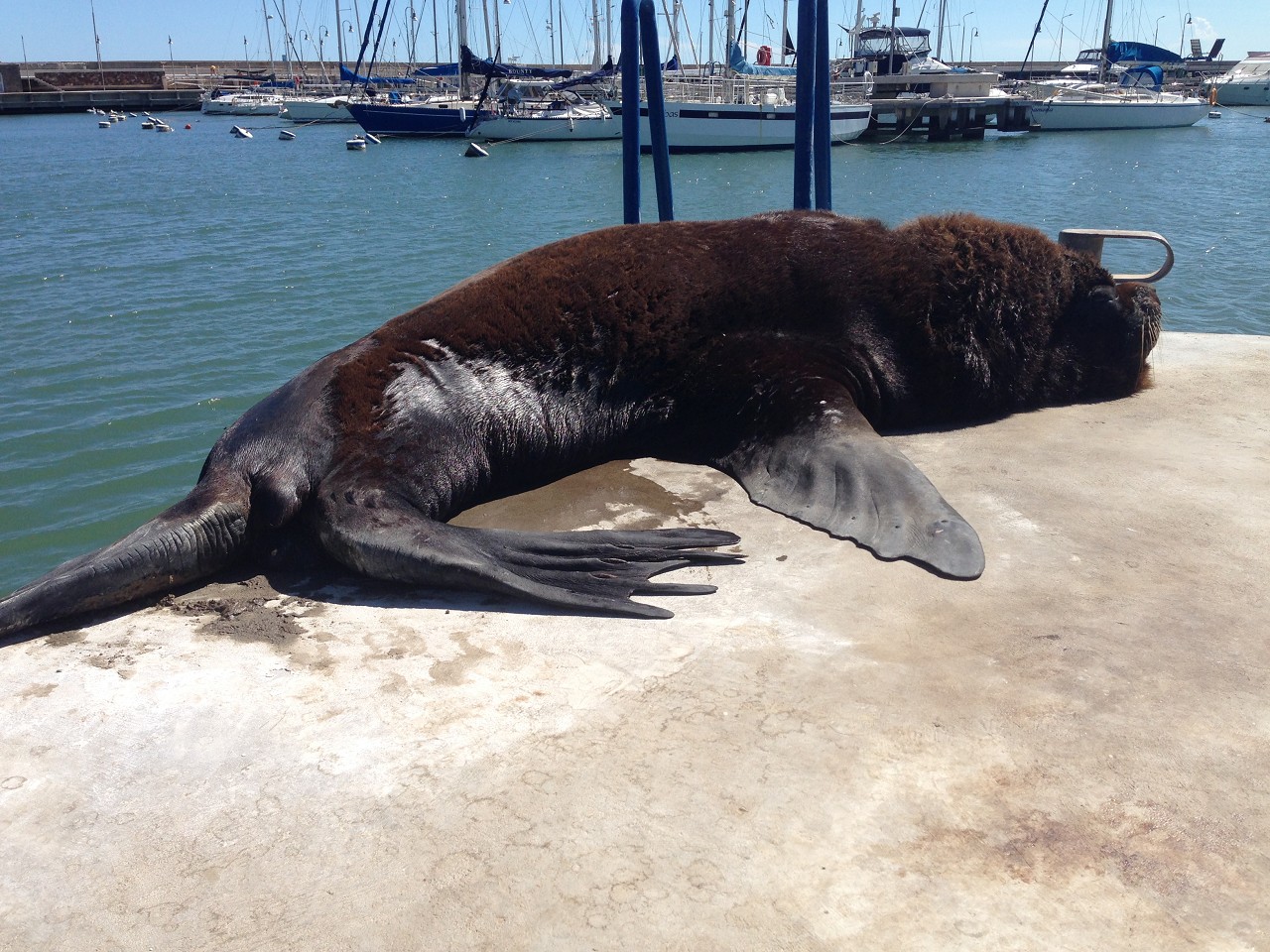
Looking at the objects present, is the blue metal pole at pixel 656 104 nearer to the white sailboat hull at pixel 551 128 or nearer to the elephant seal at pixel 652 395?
the elephant seal at pixel 652 395

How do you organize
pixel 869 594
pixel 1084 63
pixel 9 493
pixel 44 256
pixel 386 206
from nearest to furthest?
pixel 869 594 → pixel 9 493 → pixel 44 256 → pixel 386 206 → pixel 1084 63

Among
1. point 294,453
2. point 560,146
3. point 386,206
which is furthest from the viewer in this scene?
point 560,146

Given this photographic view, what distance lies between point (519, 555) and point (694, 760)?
1.37m

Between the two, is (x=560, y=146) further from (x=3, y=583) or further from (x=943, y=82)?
(x=3, y=583)

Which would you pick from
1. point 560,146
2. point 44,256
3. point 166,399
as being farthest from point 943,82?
point 166,399

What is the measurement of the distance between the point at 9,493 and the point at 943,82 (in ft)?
186

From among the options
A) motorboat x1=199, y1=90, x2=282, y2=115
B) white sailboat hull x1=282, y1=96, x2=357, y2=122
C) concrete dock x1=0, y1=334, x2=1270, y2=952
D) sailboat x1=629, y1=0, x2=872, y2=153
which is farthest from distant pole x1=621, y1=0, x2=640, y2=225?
motorboat x1=199, y1=90, x2=282, y2=115

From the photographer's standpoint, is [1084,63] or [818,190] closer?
[818,190]

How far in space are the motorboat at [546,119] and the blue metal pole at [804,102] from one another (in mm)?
43764

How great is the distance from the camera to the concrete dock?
227cm

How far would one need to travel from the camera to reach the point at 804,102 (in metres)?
8.95

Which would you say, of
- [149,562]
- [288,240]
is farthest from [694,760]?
[288,240]

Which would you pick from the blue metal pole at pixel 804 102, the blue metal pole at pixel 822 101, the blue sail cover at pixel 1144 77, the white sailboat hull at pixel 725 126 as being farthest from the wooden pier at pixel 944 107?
the blue metal pole at pixel 804 102

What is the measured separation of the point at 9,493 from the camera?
7.77m
